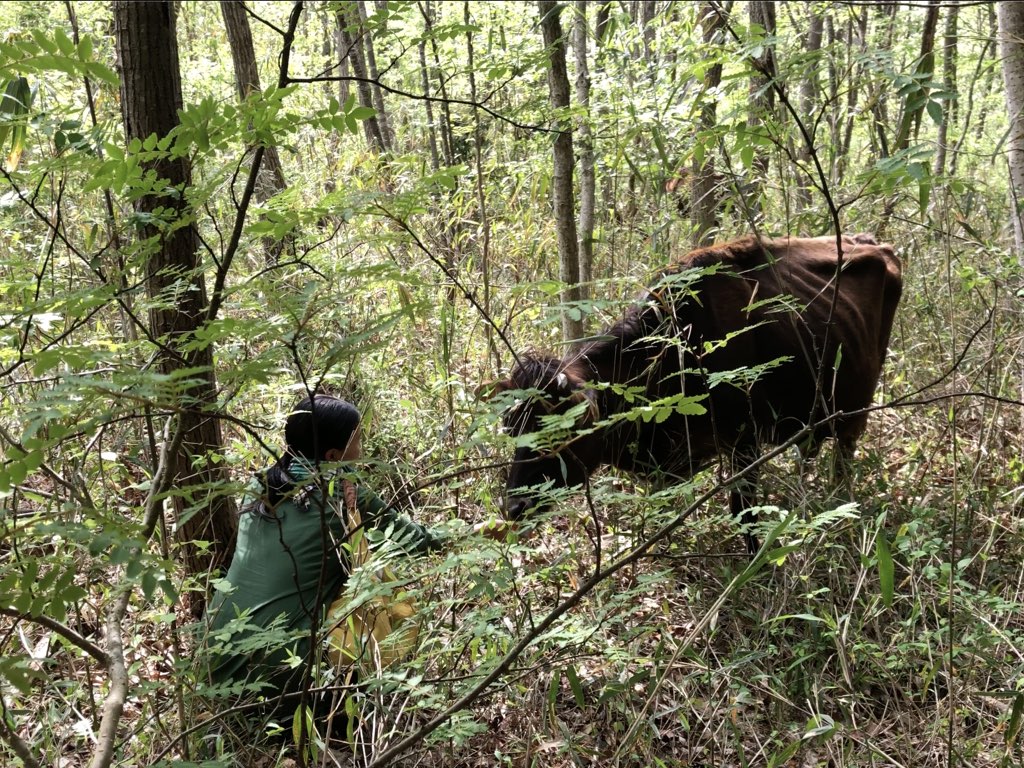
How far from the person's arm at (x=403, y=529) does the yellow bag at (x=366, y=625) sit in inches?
2.8

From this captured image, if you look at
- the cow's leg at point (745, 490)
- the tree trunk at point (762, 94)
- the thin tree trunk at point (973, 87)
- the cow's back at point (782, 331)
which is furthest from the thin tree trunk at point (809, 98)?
the cow's leg at point (745, 490)

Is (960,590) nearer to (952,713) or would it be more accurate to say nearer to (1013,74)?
(952,713)

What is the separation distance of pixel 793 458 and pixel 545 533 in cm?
133

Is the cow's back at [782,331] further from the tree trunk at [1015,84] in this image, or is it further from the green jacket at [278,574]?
the green jacket at [278,574]

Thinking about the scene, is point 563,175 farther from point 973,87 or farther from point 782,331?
point 973,87

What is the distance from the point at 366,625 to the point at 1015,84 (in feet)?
12.6

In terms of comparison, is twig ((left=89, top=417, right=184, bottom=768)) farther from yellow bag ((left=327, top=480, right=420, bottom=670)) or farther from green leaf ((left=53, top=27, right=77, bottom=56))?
yellow bag ((left=327, top=480, right=420, bottom=670))

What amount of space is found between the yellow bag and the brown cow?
0.76 m

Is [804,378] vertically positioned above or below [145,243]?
below

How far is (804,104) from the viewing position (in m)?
8.14

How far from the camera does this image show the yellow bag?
8.87 ft

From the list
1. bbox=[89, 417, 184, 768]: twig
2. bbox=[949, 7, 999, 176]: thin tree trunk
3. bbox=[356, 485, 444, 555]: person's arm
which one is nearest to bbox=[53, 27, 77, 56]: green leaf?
bbox=[89, 417, 184, 768]: twig

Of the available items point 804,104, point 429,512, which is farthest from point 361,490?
point 804,104

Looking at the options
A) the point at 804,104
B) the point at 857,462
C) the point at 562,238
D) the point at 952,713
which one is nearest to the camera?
the point at 952,713
